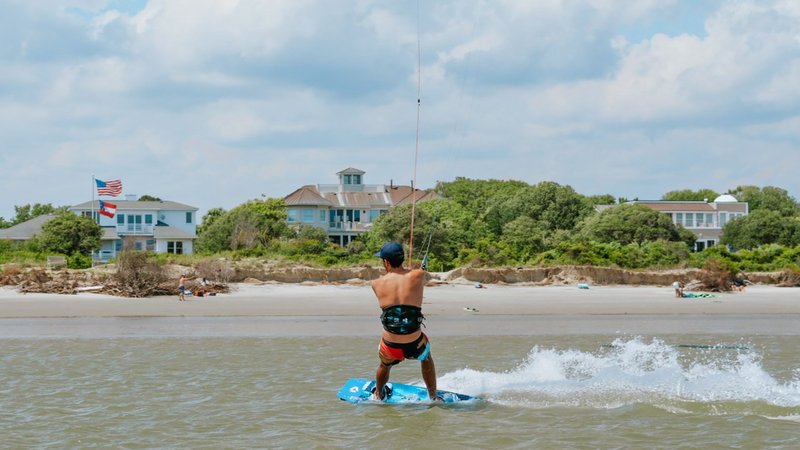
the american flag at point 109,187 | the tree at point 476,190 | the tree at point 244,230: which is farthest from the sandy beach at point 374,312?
the tree at point 476,190

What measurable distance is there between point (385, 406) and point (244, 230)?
43.5 metres

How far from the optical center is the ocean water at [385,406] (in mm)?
8898

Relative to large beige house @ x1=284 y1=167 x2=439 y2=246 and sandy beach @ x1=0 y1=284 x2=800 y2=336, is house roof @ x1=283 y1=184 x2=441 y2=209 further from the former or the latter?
sandy beach @ x1=0 y1=284 x2=800 y2=336

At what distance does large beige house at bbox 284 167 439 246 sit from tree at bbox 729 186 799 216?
45.1m

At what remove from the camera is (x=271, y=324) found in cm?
2016

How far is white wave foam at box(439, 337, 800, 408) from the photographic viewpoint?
10.6m

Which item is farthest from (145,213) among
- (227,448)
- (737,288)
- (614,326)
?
(227,448)

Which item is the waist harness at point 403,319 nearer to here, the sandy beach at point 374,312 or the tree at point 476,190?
the sandy beach at point 374,312

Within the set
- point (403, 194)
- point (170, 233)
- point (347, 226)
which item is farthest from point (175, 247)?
point (403, 194)

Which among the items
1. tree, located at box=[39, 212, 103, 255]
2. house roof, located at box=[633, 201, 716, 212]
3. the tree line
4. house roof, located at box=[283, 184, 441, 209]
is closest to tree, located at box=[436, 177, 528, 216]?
the tree line

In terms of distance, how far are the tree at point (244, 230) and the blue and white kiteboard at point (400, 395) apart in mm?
39095

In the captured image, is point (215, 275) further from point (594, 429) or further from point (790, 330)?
point (594, 429)

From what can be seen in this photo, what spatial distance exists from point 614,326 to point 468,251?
18.4m

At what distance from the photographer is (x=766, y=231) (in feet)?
217
